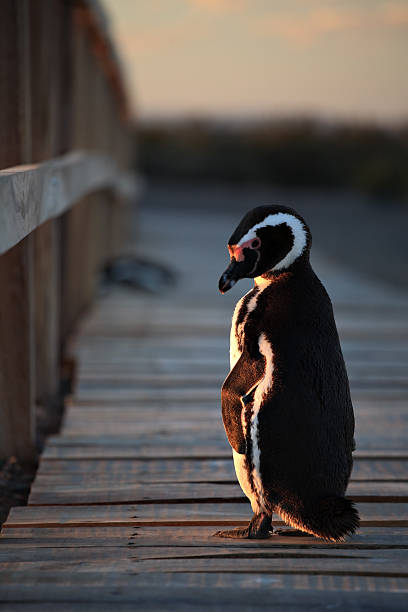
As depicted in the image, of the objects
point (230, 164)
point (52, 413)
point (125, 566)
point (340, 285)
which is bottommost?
point (230, 164)

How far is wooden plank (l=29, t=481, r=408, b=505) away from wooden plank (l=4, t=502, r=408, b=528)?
0.04 metres

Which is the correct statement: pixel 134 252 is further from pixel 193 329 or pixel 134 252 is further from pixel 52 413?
pixel 52 413

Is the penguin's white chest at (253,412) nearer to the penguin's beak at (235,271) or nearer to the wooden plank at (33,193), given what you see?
the penguin's beak at (235,271)

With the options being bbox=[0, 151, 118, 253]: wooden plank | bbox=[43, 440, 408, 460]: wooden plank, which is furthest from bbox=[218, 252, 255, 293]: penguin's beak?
bbox=[43, 440, 408, 460]: wooden plank

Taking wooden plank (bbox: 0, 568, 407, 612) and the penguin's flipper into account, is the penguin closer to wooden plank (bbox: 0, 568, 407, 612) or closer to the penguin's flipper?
the penguin's flipper

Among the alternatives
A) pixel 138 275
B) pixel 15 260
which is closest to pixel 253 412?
pixel 15 260

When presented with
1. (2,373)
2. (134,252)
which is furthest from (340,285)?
(2,373)

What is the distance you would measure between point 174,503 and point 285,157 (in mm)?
26027

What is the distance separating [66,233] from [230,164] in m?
22.6

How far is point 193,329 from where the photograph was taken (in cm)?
584

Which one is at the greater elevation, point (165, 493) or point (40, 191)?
point (40, 191)

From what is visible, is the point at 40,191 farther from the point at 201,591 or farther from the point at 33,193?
the point at 201,591

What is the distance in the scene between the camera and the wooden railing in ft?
9.38

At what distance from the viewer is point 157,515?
2.56 m
